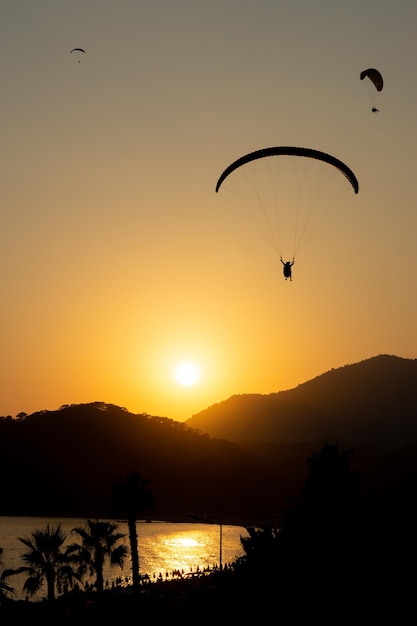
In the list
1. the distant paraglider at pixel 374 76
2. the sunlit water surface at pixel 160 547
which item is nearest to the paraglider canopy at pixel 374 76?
the distant paraglider at pixel 374 76

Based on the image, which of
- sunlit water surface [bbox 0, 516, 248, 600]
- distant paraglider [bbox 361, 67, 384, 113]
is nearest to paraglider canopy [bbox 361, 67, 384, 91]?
distant paraglider [bbox 361, 67, 384, 113]

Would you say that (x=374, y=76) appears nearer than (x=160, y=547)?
Yes

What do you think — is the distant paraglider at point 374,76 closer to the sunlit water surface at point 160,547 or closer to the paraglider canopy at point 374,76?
the paraglider canopy at point 374,76

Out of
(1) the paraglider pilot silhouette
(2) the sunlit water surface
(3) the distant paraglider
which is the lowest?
(2) the sunlit water surface

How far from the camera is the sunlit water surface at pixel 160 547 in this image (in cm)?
10069

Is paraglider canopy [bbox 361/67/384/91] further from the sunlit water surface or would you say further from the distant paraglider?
the sunlit water surface

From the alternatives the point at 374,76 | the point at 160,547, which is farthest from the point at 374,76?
the point at 160,547

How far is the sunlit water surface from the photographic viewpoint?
100688 millimetres

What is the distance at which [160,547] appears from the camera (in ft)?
455

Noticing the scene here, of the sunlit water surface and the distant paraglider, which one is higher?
the distant paraglider

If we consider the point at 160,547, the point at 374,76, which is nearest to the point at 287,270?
the point at 374,76

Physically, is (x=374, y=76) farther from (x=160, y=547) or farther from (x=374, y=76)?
(x=160, y=547)

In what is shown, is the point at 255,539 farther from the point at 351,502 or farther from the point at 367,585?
the point at 367,585

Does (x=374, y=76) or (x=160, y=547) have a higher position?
(x=374, y=76)
